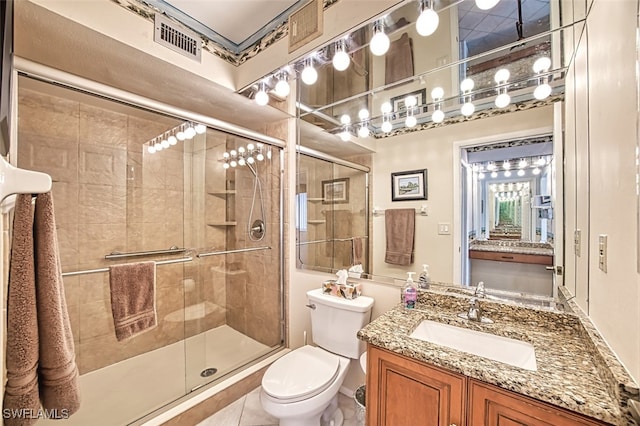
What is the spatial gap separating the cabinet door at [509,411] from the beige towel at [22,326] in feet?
4.26

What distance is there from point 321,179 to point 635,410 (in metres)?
1.88

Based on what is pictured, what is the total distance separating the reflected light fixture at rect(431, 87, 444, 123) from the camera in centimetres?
156

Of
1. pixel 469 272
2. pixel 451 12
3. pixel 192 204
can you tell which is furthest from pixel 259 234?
pixel 451 12

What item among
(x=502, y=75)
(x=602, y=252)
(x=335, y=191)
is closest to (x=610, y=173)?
(x=602, y=252)

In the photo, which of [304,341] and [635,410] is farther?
[304,341]

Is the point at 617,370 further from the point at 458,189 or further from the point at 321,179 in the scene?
the point at 321,179

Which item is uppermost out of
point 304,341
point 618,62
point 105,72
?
point 105,72

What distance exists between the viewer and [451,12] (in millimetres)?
1413

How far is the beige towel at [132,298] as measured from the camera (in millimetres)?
1539

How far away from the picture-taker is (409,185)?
1.66 metres

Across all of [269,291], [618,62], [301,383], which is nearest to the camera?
[618,62]

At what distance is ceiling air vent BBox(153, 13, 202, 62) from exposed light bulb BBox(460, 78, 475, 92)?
5.20ft

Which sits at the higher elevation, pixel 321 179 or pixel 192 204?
pixel 321 179

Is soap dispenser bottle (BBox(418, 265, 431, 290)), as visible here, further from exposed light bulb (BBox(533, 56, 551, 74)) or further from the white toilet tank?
exposed light bulb (BBox(533, 56, 551, 74))
